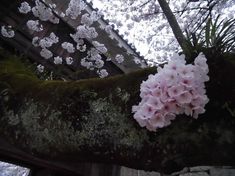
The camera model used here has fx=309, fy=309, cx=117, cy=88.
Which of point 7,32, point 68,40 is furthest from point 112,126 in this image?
point 68,40

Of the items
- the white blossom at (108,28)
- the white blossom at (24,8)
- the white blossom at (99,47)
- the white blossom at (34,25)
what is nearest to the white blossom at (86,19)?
the white blossom at (99,47)

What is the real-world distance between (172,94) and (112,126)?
0.27 metres

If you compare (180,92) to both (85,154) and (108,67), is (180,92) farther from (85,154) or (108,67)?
(108,67)

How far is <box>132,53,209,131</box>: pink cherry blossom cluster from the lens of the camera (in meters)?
1.15

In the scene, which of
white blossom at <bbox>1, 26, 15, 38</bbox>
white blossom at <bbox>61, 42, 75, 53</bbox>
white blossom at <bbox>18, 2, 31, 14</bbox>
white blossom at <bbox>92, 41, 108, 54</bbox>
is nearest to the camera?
white blossom at <bbox>1, 26, 15, 38</bbox>

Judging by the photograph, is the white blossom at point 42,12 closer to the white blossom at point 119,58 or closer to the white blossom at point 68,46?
the white blossom at point 68,46

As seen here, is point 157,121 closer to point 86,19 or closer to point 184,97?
point 184,97

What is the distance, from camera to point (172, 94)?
1201mm

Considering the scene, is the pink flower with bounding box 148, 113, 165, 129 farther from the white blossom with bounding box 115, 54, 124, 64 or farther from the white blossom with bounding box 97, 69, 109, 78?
the white blossom with bounding box 115, 54, 124, 64

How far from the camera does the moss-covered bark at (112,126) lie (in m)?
1.08

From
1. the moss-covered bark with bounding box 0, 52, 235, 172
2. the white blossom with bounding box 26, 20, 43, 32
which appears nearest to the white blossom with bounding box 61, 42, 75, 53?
the white blossom with bounding box 26, 20, 43, 32

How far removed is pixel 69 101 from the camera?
1.38m

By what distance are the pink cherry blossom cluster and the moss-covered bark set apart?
3cm

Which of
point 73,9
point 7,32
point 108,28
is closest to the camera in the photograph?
point 7,32
